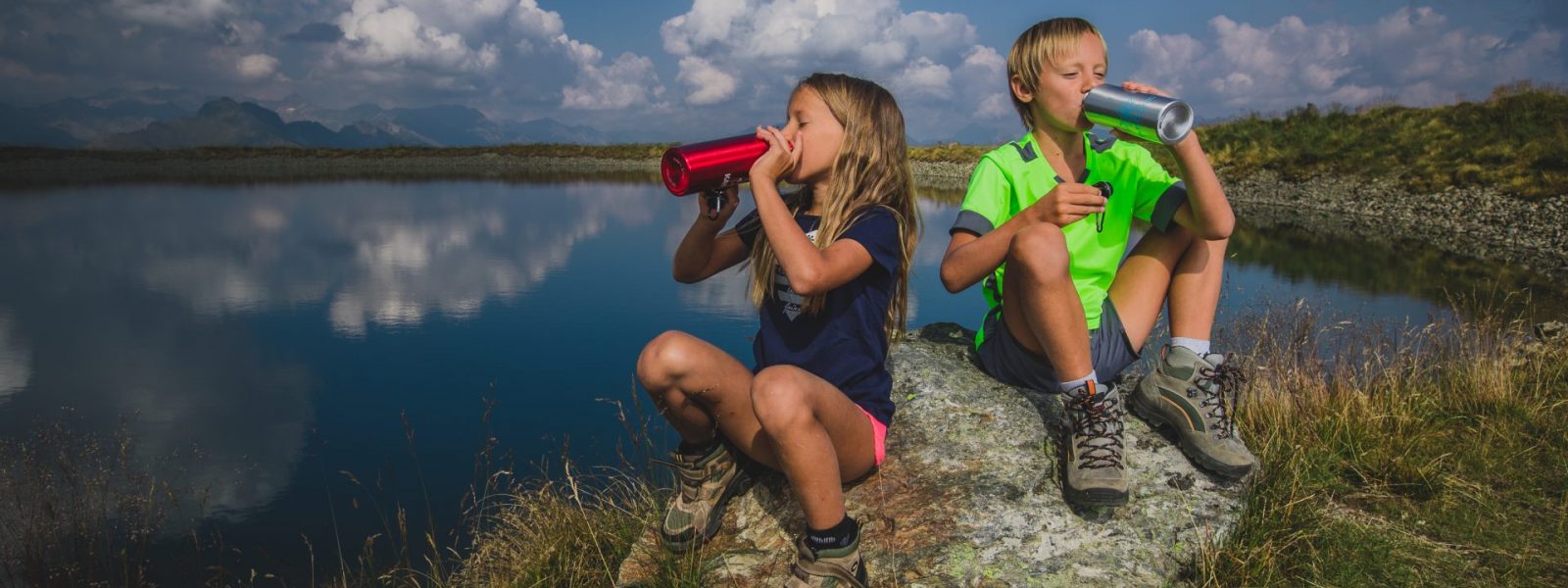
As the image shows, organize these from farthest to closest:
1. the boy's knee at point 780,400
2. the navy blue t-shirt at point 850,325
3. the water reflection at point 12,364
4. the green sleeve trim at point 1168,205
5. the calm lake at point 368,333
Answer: the water reflection at point 12,364 < the calm lake at point 368,333 < the green sleeve trim at point 1168,205 < the navy blue t-shirt at point 850,325 < the boy's knee at point 780,400

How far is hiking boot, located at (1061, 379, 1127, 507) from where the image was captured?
2.47 m

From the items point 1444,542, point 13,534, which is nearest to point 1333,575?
point 1444,542

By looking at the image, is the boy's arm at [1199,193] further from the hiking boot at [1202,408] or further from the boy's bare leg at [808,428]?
the boy's bare leg at [808,428]

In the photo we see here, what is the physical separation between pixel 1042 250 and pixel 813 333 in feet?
2.13

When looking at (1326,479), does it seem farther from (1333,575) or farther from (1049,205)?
(1049,205)

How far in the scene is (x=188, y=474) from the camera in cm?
571

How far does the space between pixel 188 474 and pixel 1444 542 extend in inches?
257

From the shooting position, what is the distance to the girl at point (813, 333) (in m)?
2.22

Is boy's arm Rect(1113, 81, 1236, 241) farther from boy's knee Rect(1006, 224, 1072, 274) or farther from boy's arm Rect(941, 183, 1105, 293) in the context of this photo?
boy's knee Rect(1006, 224, 1072, 274)

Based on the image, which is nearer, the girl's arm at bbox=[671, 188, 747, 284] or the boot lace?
the boot lace

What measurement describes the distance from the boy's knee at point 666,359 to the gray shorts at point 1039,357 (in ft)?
3.62

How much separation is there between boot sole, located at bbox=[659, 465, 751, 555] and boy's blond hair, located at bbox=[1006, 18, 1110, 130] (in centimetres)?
153

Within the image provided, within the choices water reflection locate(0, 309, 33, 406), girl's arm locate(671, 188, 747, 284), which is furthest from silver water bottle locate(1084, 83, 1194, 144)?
water reflection locate(0, 309, 33, 406)

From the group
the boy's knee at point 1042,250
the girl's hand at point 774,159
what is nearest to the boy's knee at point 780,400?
the girl's hand at point 774,159
